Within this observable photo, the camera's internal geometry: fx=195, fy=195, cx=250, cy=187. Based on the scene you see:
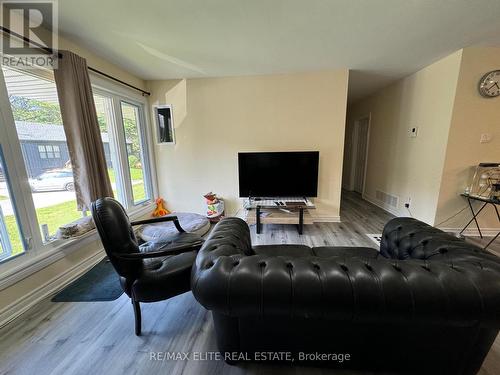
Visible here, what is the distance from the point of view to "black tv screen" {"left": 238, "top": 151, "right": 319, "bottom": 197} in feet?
10.2

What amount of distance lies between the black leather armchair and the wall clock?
156 inches

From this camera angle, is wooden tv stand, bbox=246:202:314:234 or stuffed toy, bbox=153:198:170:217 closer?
wooden tv stand, bbox=246:202:314:234

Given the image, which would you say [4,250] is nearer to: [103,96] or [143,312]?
[143,312]

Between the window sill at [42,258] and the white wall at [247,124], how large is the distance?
1.73 metres

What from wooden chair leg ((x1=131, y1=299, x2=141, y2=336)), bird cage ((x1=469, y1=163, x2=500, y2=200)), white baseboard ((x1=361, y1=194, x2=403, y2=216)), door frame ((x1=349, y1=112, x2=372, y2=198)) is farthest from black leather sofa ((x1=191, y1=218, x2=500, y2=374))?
door frame ((x1=349, y1=112, x2=372, y2=198))

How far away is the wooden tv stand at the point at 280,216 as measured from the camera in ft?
9.78

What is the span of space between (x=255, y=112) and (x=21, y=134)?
108 inches

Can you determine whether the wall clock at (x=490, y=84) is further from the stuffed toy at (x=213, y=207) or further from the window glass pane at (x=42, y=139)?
the window glass pane at (x=42, y=139)

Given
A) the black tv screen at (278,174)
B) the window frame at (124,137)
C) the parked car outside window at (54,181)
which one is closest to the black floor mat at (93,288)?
the parked car outside window at (54,181)

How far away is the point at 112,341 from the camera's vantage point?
1348 mm

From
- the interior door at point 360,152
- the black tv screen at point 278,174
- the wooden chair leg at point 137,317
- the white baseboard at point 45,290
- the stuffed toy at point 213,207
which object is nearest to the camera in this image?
the wooden chair leg at point 137,317

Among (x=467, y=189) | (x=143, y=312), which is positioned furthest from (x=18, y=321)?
(x=467, y=189)

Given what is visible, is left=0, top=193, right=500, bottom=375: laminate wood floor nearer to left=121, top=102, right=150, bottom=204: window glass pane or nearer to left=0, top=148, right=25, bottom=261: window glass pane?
left=0, top=148, right=25, bottom=261: window glass pane

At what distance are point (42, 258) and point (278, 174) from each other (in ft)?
9.37
